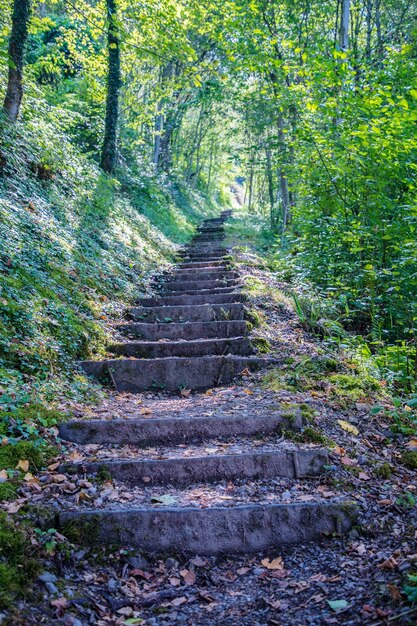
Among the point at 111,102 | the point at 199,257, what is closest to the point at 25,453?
the point at 199,257

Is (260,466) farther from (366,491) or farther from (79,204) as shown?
(79,204)

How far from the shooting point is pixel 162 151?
22562 millimetres

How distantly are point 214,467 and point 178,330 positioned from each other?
3.05 m

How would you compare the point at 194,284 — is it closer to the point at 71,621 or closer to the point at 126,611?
the point at 126,611

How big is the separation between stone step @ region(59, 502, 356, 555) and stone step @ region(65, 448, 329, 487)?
0.44m

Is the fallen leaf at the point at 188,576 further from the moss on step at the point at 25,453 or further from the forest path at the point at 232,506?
the moss on step at the point at 25,453

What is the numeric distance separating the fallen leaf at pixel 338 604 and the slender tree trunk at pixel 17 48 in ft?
22.4

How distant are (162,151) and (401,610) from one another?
74.1 feet

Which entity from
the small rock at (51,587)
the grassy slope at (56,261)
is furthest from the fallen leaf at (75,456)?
the small rock at (51,587)

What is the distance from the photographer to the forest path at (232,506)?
238cm

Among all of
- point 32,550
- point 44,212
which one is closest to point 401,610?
point 32,550

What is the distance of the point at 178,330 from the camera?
249 inches

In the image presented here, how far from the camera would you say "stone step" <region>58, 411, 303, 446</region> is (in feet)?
12.7

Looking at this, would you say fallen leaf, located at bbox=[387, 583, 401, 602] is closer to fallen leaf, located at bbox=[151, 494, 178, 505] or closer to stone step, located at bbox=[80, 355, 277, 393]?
fallen leaf, located at bbox=[151, 494, 178, 505]
